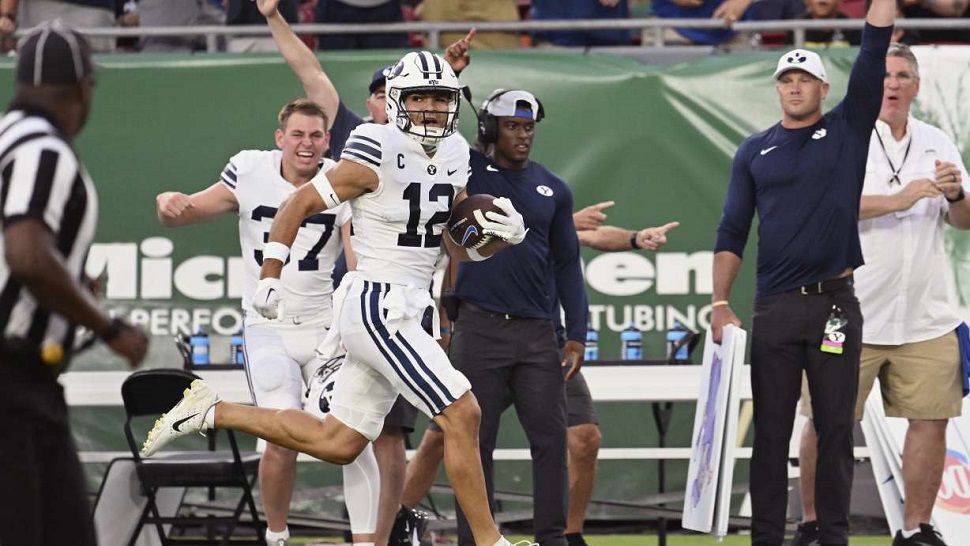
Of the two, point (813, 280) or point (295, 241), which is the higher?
point (295, 241)

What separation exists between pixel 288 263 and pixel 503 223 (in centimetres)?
149

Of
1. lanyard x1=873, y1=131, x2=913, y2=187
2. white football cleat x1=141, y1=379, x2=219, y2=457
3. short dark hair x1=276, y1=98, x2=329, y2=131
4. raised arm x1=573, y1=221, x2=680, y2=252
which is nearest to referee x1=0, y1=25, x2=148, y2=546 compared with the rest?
white football cleat x1=141, y1=379, x2=219, y2=457

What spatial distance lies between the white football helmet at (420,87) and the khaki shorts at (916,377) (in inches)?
88.4

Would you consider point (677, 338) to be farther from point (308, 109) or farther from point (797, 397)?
point (308, 109)

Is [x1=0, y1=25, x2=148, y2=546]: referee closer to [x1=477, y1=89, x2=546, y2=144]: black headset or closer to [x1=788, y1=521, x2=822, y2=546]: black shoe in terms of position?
[x1=477, y1=89, x2=546, y2=144]: black headset

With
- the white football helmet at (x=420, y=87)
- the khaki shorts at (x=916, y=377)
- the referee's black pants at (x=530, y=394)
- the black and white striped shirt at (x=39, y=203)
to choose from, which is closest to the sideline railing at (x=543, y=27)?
the khaki shorts at (x=916, y=377)

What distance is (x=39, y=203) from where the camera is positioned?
386cm

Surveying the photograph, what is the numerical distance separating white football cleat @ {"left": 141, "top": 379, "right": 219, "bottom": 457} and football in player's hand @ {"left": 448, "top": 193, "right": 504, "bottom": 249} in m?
1.12

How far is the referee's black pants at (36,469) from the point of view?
388 cm

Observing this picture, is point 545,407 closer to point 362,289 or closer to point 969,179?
point 362,289

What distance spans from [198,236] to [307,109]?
185 centimetres

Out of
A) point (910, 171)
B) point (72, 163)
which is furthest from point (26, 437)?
point (910, 171)

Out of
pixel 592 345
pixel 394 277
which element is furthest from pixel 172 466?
pixel 592 345

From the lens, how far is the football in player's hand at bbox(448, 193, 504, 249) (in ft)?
19.5
